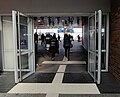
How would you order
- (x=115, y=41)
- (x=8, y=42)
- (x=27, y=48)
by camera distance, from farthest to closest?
1. (x=8, y=42)
2. (x=27, y=48)
3. (x=115, y=41)

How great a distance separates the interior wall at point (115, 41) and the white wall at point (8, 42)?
4.32 meters

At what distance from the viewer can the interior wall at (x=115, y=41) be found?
22.9 ft

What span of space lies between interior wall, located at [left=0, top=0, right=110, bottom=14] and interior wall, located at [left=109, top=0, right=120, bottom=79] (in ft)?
2.80

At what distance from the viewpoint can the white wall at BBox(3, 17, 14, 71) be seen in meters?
8.90

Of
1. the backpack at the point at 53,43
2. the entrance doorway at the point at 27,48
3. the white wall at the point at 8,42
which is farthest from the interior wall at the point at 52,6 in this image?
the backpack at the point at 53,43

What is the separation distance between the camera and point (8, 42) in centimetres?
895

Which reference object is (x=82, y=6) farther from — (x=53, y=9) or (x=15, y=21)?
(x=15, y=21)

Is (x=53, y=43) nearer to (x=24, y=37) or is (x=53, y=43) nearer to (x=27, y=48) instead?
(x=27, y=48)

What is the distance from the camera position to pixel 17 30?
7.00m

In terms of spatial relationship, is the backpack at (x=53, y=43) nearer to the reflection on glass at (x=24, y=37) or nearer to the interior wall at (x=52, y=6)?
the reflection on glass at (x=24, y=37)

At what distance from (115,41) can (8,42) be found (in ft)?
15.1

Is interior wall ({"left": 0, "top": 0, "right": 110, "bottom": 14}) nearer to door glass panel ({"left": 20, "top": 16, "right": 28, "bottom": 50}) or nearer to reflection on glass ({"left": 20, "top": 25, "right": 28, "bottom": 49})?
door glass panel ({"left": 20, "top": 16, "right": 28, "bottom": 50})

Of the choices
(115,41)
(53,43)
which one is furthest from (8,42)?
(115,41)

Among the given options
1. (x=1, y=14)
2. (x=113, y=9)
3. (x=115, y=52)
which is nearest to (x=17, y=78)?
(x=1, y=14)
